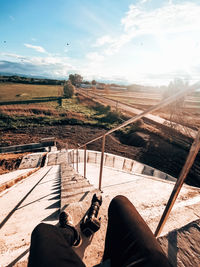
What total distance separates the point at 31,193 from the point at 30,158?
708cm

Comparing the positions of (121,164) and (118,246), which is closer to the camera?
(118,246)

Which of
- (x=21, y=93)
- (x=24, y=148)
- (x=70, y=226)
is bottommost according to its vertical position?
(x=24, y=148)

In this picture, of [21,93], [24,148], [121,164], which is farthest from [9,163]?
[21,93]

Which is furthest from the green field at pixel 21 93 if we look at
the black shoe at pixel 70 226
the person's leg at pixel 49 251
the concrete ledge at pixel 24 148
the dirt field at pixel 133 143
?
the person's leg at pixel 49 251

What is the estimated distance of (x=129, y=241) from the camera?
0.93 metres

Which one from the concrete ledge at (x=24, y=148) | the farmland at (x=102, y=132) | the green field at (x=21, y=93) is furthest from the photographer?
the green field at (x=21, y=93)

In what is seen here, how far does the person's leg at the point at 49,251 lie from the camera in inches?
30.3

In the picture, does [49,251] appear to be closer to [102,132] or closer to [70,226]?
[70,226]

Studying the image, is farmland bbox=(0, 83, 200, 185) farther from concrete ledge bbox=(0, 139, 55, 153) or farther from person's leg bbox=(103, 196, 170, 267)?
person's leg bbox=(103, 196, 170, 267)

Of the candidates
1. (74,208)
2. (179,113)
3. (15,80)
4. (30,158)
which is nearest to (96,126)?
(30,158)

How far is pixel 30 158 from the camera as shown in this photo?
9188mm

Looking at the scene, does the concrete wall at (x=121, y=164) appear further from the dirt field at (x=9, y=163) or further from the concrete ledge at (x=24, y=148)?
the concrete ledge at (x=24, y=148)

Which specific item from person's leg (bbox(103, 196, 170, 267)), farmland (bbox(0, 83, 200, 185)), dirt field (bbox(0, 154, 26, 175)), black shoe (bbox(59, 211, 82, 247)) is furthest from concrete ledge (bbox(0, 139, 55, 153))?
person's leg (bbox(103, 196, 170, 267))

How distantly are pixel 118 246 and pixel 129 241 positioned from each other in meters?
0.10
